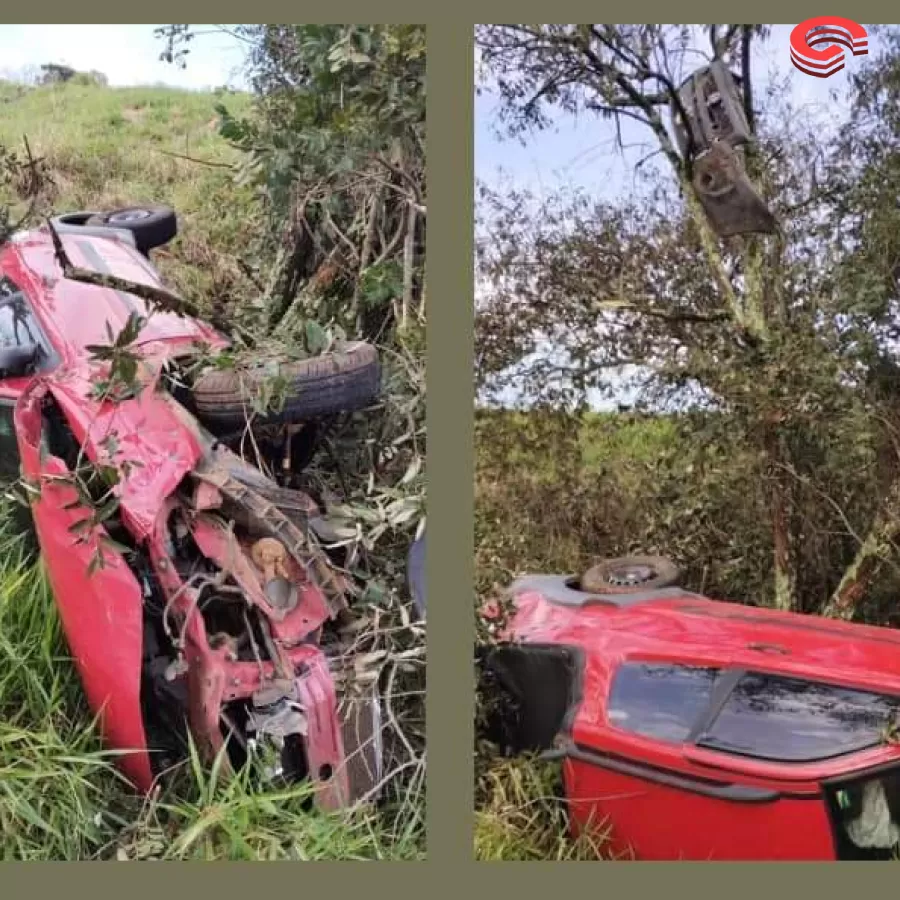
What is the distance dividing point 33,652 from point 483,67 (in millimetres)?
2313

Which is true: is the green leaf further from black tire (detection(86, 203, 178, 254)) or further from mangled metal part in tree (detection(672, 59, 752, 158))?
mangled metal part in tree (detection(672, 59, 752, 158))

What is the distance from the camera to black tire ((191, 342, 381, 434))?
3582mm

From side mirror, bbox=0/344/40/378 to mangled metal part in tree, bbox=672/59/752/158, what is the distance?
2.16 metres

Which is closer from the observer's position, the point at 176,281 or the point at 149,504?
the point at 149,504

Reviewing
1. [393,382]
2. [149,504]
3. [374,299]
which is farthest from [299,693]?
[374,299]

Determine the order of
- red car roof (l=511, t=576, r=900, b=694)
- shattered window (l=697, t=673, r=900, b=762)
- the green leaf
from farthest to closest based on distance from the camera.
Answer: the green leaf → red car roof (l=511, t=576, r=900, b=694) → shattered window (l=697, t=673, r=900, b=762)

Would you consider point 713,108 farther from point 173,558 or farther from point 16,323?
point 16,323

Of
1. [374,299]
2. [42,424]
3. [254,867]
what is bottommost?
[254,867]

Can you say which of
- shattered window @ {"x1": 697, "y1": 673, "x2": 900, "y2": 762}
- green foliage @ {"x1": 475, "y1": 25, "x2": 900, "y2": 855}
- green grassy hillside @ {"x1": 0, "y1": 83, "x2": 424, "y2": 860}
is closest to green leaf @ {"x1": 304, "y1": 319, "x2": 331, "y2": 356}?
green grassy hillside @ {"x1": 0, "y1": 83, "x2": 424, "y2": 860}

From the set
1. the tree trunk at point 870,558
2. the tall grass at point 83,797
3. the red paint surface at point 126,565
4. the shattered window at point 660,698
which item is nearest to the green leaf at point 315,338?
the red paint surface at point 126,565

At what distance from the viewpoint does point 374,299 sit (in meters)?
3.73

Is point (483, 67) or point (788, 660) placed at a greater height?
point (483, 67)

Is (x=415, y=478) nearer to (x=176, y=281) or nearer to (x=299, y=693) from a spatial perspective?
(x=299, y=693)

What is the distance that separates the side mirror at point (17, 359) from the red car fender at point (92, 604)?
7cm
